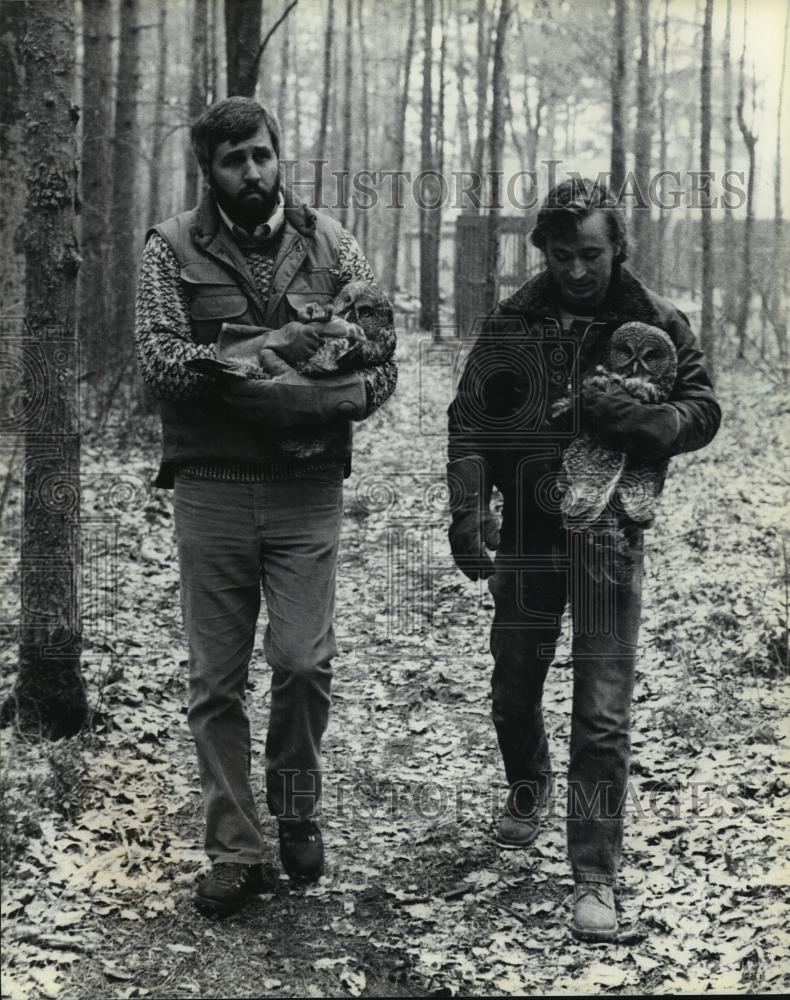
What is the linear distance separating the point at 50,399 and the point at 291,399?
2.02 metres

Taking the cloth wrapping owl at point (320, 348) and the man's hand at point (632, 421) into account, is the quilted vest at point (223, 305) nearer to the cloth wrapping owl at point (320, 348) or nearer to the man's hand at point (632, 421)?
the cloth wrapping owl at point (320, 348)

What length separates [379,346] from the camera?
398cm

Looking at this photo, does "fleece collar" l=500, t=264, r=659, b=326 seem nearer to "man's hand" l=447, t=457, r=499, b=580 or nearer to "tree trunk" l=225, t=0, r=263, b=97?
"man's hand" l=447, t=457, r=499, b=580

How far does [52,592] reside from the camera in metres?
5.26

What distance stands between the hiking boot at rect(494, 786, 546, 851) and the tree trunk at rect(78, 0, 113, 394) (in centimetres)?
797

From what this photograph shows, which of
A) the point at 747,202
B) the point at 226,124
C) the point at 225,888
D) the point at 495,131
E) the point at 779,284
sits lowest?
the point at 225,888

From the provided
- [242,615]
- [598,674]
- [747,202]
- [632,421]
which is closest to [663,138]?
[747,202]

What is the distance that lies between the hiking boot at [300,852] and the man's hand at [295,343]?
5.86ft

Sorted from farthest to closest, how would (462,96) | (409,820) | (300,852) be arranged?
(462,96) → (409,820) → (300,852)

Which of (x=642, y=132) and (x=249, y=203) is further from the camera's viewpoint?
(x=642, y=132)

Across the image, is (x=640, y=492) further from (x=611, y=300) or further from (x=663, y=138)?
(x=663, y=138)

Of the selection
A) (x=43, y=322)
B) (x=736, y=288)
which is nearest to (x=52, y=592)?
(x=43, y=322)

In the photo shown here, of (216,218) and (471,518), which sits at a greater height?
(216,218)

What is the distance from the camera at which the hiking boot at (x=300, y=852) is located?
408 cm
